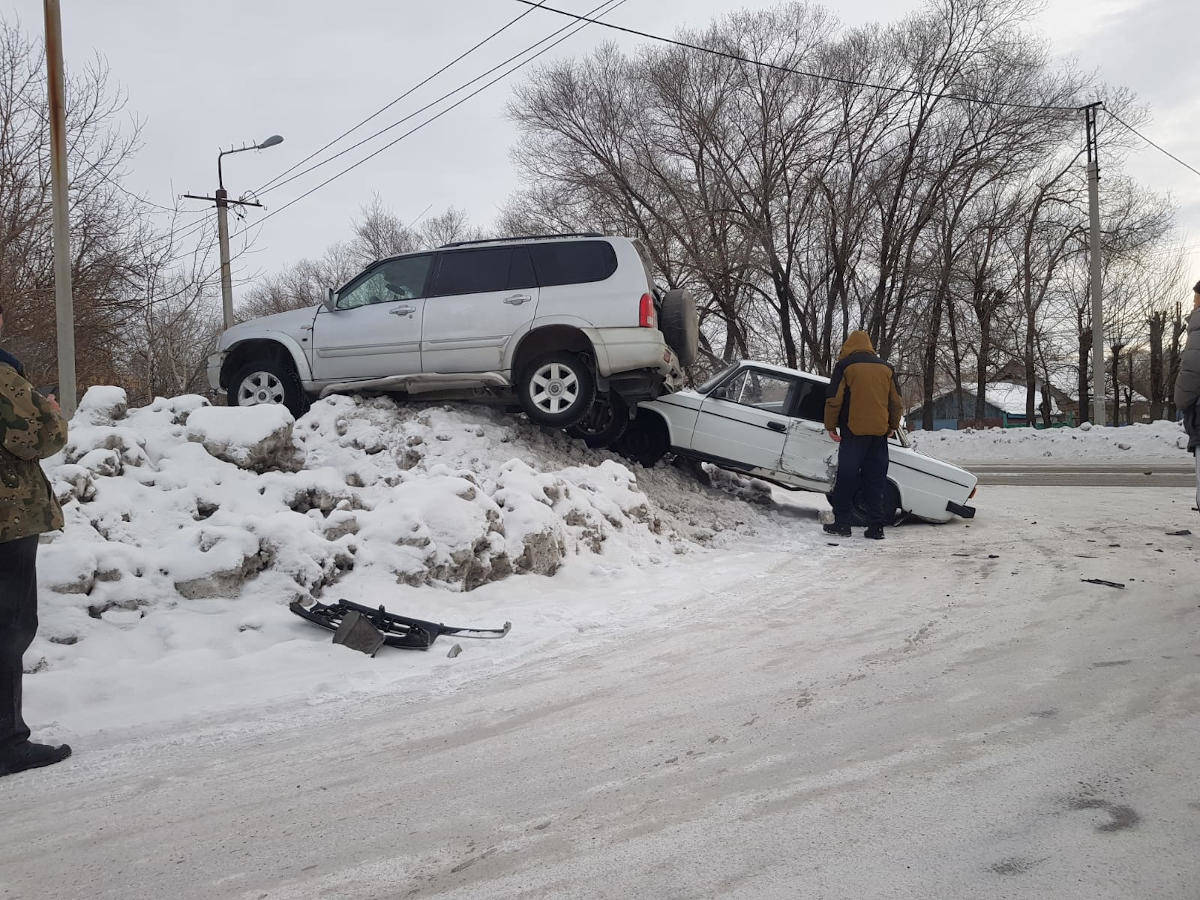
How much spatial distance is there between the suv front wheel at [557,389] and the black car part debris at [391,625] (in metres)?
3.87

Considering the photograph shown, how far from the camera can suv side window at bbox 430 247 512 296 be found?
29.6 feet

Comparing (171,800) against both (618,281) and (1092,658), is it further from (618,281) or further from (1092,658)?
(618,281)

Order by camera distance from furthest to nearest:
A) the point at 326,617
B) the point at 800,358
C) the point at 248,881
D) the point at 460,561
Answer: the point at 800,358 < the point at 460,561 < the point at 326,617 < the point at 248,881

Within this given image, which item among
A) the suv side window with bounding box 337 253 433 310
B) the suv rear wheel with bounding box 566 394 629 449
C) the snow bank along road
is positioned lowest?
the snow bank along road

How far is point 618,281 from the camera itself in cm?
877

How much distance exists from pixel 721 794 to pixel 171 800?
184 centimetres

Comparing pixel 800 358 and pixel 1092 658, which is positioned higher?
pixel 800 358

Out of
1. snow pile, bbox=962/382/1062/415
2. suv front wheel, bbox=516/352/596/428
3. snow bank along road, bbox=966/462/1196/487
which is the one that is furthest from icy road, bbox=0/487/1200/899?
snow pile, bbox=962/382/1062/415

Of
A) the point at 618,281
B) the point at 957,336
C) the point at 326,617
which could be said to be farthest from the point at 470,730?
the point at 957,336

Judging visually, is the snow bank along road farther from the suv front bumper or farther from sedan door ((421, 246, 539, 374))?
the suv front bumper

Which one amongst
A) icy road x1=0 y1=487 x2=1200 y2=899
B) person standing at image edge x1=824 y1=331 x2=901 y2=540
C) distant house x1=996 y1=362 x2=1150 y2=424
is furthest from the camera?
distant house x1=996 y1=362 x2=1150 y2=424

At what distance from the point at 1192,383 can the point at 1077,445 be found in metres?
16.1

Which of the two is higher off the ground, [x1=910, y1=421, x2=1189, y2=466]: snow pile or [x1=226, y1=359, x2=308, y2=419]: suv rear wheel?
[x1=226, y1=359, x2=308, y2=419]: suv rear wheel

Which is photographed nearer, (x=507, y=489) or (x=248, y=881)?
(x=248, y=881)
